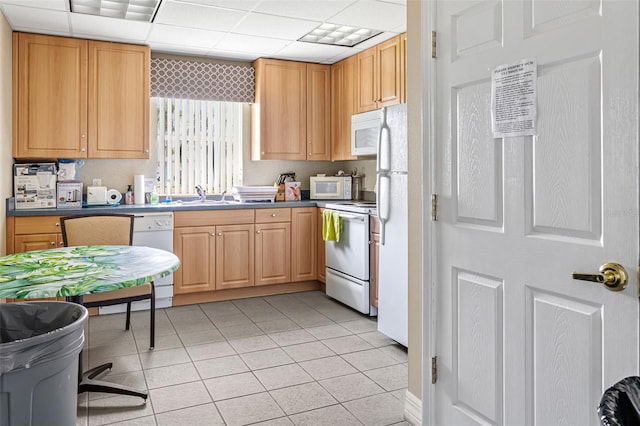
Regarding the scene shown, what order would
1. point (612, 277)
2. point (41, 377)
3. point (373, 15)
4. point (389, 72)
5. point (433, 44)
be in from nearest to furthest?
point (612, 277), point (41, 377), point (433, 44), point (373, 15), point (389, 72)

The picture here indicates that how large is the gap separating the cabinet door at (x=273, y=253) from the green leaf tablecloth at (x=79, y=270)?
2075 millimetres

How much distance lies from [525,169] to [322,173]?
14.1ft

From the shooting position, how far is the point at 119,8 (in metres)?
3.78

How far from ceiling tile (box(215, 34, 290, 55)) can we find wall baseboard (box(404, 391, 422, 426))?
3.41m

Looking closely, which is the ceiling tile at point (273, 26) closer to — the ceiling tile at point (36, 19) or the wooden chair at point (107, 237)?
the ceiling tile at point (36, 19)

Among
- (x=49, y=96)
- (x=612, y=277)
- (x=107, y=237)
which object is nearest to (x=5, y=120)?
(x=49, y=96)

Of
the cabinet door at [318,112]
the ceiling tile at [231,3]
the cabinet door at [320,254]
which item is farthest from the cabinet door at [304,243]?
the ceiling tile at [231,3]

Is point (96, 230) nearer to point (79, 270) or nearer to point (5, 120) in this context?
point (79, 270)

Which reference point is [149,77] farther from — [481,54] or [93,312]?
[481,54]

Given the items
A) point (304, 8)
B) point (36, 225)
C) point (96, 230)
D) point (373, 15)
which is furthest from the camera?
point (36, 225)

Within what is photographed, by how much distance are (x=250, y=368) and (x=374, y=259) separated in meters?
1.47

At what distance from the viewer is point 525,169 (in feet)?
5.63

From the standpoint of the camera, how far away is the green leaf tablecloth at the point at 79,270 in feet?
6.56

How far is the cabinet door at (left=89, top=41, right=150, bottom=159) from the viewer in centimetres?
453
